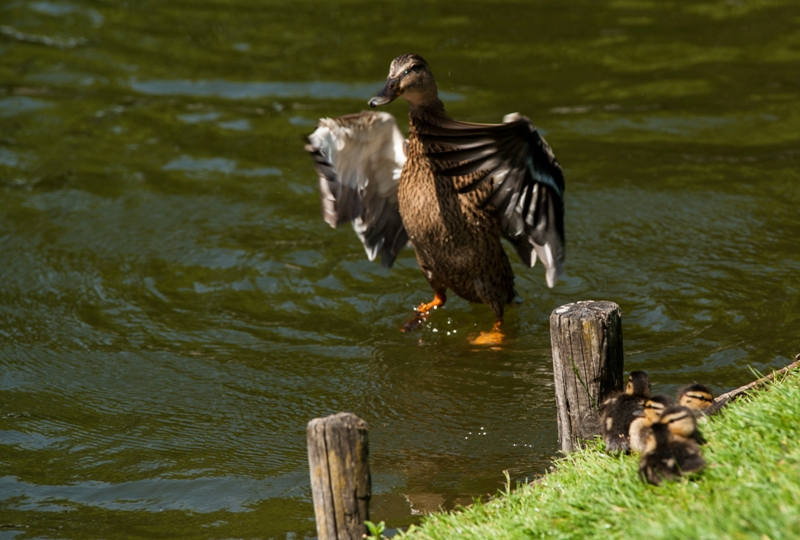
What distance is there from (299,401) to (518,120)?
224 cm

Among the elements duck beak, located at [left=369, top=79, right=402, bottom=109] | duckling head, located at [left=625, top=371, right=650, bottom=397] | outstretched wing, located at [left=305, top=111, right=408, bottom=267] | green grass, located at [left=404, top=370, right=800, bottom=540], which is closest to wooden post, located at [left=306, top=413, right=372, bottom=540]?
green grass, located at [left=404, top=370, right=800, bottom=540]

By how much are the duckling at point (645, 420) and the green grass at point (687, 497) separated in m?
0.07

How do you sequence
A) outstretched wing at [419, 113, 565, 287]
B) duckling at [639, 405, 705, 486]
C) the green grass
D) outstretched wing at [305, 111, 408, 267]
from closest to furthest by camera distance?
the green grass
duckling at [639, 405, 705, 486]
outstretched wing at [419, 113, 565, 287]
outstretched wing at [305, 111, 408, 267]

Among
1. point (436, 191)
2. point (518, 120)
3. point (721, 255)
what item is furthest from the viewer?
point (721, 255)

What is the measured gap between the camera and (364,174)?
744 cm

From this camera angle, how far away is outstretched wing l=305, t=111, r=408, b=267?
22.5 ft

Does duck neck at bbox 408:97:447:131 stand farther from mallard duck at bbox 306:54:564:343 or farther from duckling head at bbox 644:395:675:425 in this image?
A: duckling head at bbox 644:395:675:425

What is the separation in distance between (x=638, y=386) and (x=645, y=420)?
0.36 meters

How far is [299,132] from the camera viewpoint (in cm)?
1116

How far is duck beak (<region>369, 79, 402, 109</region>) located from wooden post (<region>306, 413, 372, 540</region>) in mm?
2707

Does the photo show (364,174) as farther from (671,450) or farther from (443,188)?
(671,450)

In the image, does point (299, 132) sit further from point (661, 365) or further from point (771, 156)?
point (661, 365)

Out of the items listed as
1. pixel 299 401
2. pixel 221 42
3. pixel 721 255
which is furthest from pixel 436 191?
pixel 221 42

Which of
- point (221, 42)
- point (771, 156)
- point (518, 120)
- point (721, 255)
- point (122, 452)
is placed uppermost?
point (221, 42)
